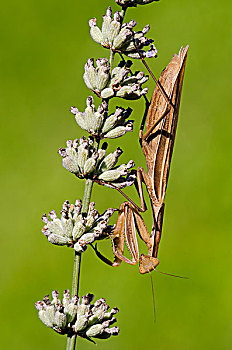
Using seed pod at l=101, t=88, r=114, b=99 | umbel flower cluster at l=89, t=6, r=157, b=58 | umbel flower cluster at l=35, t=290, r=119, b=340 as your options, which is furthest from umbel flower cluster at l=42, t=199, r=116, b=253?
umbel flower cluster at l=89, t=6, r=157, b=58

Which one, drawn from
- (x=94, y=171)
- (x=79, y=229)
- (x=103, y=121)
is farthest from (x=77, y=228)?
(x=103, y=121)

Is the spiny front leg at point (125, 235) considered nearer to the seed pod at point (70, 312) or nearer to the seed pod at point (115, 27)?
the seed pod at point (70, 312)

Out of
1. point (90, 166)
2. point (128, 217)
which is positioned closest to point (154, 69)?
point (128, 217)

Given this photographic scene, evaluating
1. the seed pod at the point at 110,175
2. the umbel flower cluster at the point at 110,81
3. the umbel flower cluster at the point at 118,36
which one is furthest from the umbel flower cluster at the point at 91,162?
the umbel flower cluster at the point at 118,36

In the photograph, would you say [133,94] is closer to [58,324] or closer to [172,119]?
[172,119]

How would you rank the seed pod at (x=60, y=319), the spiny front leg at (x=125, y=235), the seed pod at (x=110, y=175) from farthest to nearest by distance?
the spiny front leg at (x=125, y=235)
the seed pod at (x=110, y=175)
the seed pod at (x=60, y=319)

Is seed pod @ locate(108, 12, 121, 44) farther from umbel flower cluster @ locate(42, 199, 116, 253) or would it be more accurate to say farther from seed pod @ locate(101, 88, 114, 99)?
umbel flower cluster @ locate(42, 199, 116, 253)
